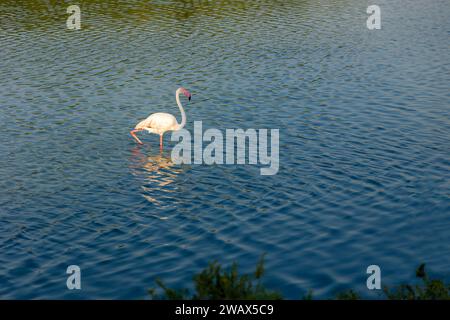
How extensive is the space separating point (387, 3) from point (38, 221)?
121 feet

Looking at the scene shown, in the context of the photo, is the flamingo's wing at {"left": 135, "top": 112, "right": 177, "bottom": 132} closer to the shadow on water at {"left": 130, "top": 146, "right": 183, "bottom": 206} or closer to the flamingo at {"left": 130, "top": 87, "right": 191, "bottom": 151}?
the flamingo at {"left": 130, "top": 87, "right": 191, "bottom": 151}

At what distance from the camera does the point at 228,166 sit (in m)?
20.7

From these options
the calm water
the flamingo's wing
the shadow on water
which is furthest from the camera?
the flamingo's wing

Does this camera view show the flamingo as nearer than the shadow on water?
No

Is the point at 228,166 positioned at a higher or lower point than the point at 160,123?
lower

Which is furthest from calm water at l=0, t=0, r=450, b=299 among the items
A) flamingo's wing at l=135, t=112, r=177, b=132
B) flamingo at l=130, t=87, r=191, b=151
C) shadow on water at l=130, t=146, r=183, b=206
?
flamingo's wing at l=135, t=112, r=177, b=132

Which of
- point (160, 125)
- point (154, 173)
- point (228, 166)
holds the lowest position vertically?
point (154, 173)

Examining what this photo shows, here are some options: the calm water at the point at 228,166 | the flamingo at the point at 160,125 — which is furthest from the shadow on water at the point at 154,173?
the flamingo at the point at 160,125

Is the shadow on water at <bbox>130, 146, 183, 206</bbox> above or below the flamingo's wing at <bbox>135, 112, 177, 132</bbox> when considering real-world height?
below

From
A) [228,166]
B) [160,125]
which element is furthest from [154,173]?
[160,125]

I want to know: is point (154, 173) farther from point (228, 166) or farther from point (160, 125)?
point (160, 125)

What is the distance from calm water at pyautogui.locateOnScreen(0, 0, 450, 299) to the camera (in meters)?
14.8

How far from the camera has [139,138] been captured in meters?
24.6
